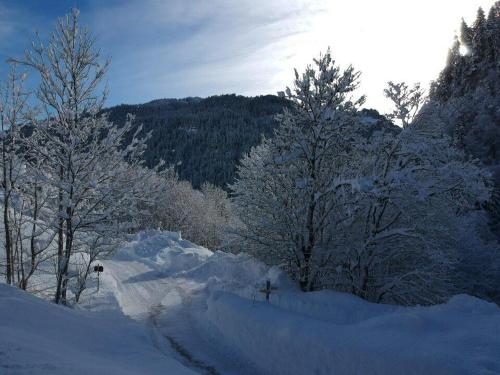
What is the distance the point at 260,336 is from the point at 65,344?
6004mm

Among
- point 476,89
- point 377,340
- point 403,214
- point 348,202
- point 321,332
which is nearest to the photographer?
point 377,340

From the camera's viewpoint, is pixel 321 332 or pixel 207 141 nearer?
pixel 321 332

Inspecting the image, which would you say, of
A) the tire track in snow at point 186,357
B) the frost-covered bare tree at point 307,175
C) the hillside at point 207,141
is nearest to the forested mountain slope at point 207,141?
the hillside at point 207,141

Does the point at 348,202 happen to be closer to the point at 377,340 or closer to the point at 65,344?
the point at 377,340

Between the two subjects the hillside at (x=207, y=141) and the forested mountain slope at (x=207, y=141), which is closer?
the forested mountain slope at (x=207, y=141)

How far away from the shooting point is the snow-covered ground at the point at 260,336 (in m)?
6.58

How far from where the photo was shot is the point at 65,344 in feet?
21.8

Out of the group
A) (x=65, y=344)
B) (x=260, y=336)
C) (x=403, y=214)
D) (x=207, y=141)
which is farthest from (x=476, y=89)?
(x=207, y=141)

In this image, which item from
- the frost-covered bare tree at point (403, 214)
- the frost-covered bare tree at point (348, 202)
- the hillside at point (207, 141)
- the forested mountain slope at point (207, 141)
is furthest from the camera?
the hillside at point (207, 141)

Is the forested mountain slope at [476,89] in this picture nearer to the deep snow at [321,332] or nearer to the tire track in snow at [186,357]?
the deep snow at [321,332]

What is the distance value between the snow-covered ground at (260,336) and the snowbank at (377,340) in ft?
0.07

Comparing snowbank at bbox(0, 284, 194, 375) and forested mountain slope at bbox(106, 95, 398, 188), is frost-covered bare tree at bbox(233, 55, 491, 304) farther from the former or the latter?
forested mountain slope at bbox(106, 95, 398, 188)

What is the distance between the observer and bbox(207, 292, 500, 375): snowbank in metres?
7.15

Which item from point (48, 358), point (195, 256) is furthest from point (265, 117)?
point (48, 358)
